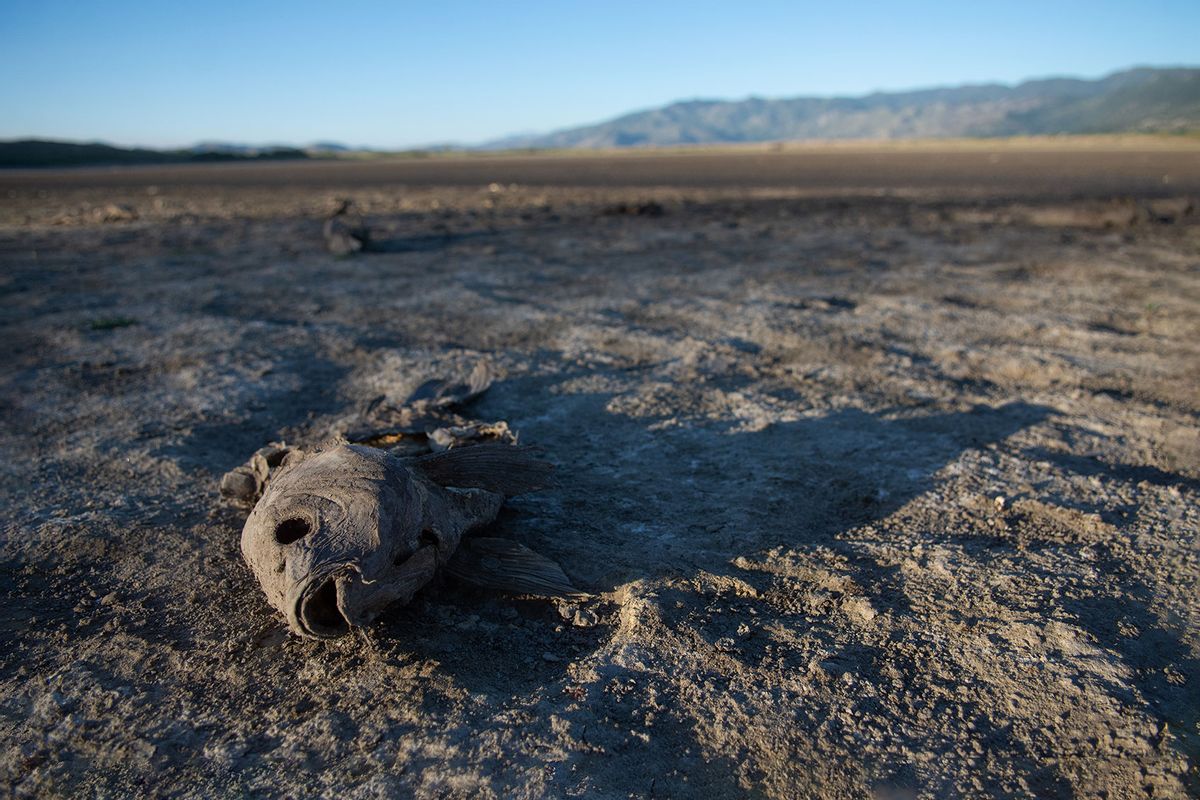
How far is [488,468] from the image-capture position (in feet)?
11.0

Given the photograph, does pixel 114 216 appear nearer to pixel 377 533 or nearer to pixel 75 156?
pixel 377 533

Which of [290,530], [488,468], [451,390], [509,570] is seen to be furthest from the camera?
[451,390]

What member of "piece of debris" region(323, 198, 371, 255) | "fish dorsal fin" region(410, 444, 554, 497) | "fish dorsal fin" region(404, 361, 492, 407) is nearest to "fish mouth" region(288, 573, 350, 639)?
"fish dorsal fin" region(410, 444, 554, 497)

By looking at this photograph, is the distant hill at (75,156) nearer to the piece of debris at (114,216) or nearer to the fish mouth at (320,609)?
the piece of debris at (114,216)

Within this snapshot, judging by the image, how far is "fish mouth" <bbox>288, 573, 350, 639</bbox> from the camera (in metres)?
2.60

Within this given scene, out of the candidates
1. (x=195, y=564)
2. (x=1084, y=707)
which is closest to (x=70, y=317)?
(x=195, y=564)

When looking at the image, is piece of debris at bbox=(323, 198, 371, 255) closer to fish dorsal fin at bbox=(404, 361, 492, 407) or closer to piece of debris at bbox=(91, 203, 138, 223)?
fish dorsal fin at bbox=(404, 361, 492, 407)

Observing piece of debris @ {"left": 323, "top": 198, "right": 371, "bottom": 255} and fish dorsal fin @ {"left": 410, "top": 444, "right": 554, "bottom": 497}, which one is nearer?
fish dorsal fin @ {"left": 410, "top": 444, "right": 554, "bottom": 497}

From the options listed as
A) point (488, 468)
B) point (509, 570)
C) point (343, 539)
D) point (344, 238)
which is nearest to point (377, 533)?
point (343, 539)

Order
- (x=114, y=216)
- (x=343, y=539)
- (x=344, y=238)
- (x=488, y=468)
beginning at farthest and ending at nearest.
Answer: (x=114, y=216) → (x=344, y=238) → (x=488, y=468) → (x=343, y=539)

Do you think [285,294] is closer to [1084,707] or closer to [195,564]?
[195,564]

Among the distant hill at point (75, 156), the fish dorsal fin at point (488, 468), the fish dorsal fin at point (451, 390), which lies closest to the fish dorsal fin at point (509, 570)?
the fish dorsal fin at point (488, 468)

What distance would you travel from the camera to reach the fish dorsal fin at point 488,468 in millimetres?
3252

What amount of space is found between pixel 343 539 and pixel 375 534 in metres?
0.11
